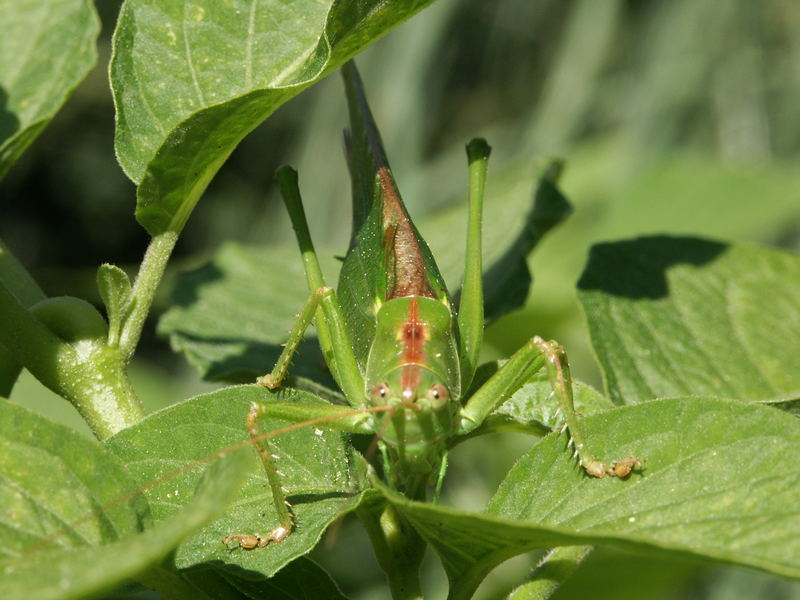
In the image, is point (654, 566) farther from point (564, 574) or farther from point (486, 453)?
point (564, 574)

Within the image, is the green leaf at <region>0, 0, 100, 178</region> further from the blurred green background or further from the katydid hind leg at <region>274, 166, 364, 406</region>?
the blurred green background

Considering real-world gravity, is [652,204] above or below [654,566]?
above

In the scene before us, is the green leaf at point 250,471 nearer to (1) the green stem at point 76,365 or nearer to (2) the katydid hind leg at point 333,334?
(1) the green stem at point 76,365

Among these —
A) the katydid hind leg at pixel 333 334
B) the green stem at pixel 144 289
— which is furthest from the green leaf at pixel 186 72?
the katydid hind leg at pixel 333 334

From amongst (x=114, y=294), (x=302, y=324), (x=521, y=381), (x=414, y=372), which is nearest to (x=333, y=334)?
(x=302, y=324)

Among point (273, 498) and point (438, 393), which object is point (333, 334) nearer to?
point (438, 393)

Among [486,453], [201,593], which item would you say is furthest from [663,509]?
[486,453]
